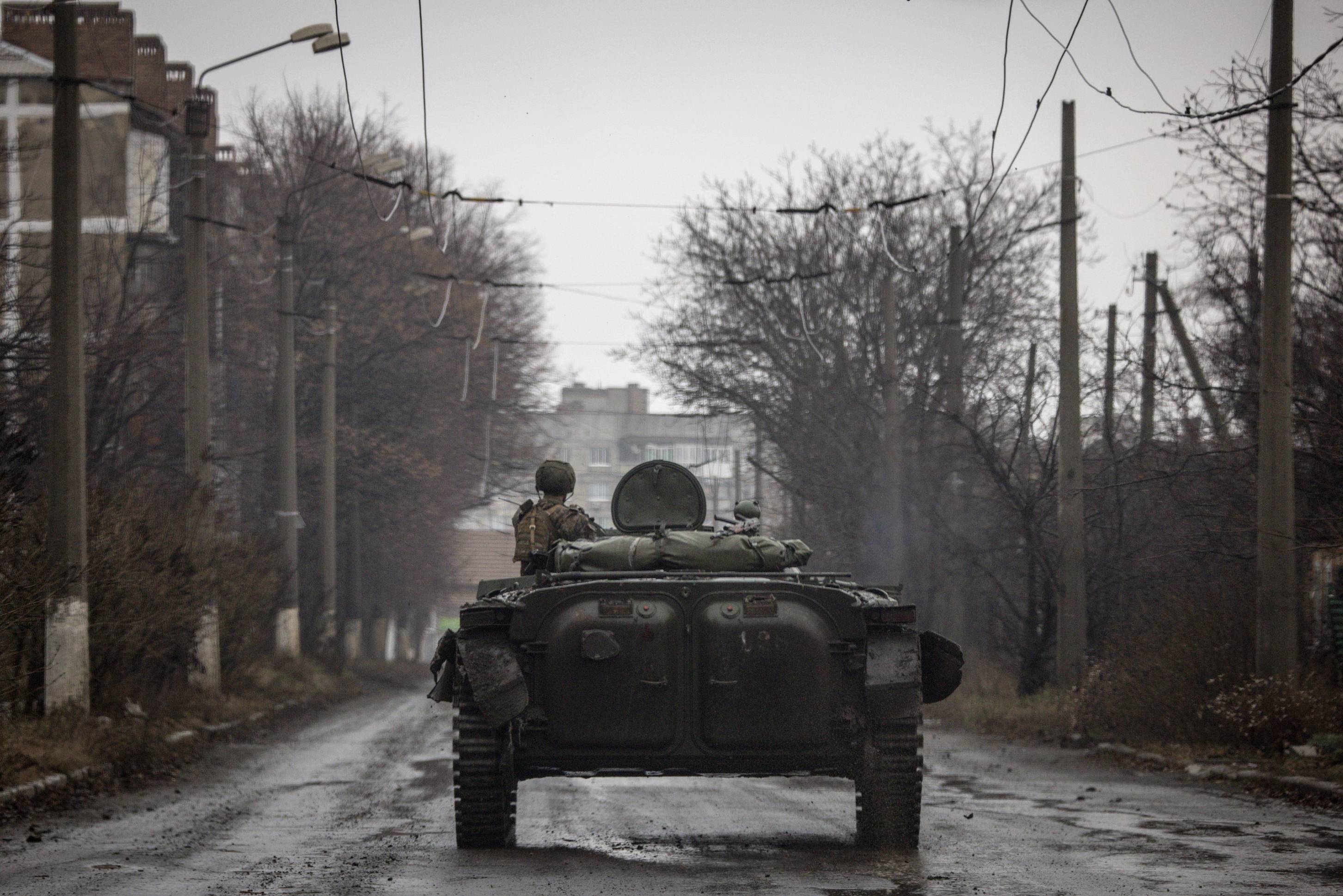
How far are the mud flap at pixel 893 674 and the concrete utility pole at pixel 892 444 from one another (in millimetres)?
19752

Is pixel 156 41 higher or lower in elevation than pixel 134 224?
higher

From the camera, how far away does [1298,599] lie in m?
19.6

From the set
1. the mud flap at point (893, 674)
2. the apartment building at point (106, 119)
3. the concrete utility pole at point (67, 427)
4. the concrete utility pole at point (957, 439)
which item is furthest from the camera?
the apartment building at point (106, 119)

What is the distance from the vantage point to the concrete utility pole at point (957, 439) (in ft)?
101

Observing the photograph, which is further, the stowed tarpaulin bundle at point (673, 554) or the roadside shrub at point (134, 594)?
the roadside shrub at point (134, 594)

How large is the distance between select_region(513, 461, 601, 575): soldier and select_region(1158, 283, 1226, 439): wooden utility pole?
12.5 meters

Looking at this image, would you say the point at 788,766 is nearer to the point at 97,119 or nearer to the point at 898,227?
the point at 898,227

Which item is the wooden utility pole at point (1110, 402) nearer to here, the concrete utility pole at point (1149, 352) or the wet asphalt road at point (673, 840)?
the concrete utility pole at point (1149, 352)

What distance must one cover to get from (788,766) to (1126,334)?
13.5 metres

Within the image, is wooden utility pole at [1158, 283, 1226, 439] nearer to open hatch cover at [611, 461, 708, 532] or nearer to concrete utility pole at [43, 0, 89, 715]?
open hatch cover at [611, 461, 708, 532]

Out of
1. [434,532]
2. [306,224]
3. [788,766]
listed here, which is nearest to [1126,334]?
[788,766]

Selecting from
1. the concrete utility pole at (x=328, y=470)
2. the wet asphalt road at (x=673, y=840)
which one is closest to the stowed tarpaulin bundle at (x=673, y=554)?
the wet asphalt road at (x=673, y=840)

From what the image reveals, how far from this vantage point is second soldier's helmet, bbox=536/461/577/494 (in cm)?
1227

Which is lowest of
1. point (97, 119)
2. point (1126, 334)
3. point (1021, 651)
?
point (1021, 651)
